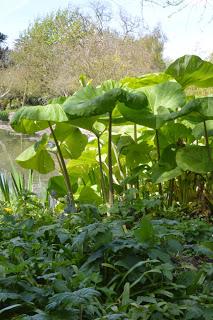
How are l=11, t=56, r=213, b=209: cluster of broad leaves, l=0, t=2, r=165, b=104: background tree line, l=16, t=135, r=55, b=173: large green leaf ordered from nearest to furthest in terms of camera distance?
1. l=11, t=56, r=213, b=209: cluster of broad leaves
2. l=16, t=135, r=55, b=173: large green leaf
3. l=0, t=2, r=165, b=104: background tree line

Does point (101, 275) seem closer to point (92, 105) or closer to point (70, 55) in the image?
point (92, 105)

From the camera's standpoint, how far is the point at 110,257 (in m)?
1.50

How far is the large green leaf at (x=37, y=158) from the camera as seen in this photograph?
10.8ft

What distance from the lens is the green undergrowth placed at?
124cm

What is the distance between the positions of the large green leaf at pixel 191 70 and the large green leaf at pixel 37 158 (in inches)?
39.7

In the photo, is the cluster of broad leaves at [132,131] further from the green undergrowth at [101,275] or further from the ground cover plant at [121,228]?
the green undergrowth at [101,275]

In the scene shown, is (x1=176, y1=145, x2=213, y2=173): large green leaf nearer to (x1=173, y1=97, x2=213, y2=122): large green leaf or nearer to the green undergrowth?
(x1=173, y1=97, x2=213, y2=122): large green leaf

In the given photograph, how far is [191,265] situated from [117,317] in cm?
63

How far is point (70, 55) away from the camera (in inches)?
834

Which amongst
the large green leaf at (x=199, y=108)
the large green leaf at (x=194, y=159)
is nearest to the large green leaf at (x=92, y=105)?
the large green leaf at (x=199, y=108)

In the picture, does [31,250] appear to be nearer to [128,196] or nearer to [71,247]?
[71,247]

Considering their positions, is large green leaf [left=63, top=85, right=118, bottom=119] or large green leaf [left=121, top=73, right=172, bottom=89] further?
large green leaf [left=121, top=73, right=172, bottom=89]

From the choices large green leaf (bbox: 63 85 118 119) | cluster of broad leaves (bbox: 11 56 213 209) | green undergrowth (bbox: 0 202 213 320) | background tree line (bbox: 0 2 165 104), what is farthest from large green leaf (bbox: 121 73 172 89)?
background tree line (bbox: 0 2 165 104)

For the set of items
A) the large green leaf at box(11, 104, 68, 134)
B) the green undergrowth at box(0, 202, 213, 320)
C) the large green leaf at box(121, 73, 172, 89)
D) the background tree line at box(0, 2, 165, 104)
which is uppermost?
the background tree line at box(0, 2, 165, 104)
